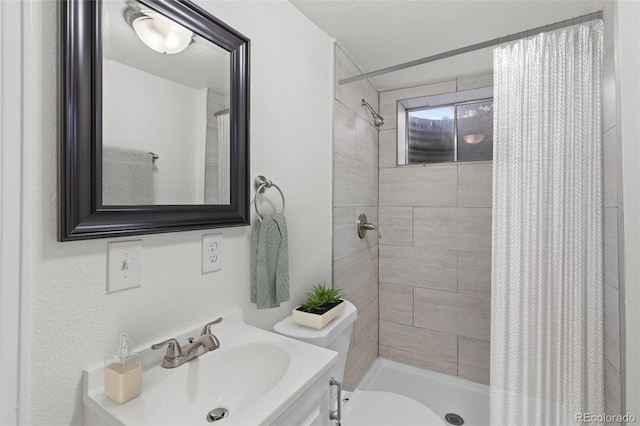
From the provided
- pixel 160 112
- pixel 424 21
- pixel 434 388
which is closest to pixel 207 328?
pixel 160 112

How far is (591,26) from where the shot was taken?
51.6 inches

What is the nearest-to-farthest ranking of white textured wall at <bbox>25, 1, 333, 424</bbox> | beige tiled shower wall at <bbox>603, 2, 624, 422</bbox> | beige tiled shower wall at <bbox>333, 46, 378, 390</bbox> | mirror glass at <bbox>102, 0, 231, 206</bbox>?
white textured wall at <bbox>25, 1, 333, 424</bbox> → mirror glass at <bbox>102, 0, 231, 206</bbox> → beige tiled shower wall at <bbox>603, 2, 624, 422</bbox> → beige tiled shower wall at <bbox>333, 46, 378, 390</bbox>

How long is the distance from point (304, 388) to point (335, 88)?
1652mm

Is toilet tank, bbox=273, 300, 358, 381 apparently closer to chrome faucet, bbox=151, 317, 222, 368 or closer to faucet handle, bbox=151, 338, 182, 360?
chrome faucet, bbox=151, 317, 222, 368

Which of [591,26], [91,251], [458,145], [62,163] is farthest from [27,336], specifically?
[458,145]

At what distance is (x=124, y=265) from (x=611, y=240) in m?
1.73

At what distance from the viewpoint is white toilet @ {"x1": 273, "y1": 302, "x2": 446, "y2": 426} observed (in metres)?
1.29

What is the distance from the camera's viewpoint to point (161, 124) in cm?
95

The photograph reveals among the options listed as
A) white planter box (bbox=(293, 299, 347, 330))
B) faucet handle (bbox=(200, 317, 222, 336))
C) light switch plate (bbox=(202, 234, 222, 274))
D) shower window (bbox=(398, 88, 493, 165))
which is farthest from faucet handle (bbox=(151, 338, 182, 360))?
shower window (bbox=(398, 88, 493, 165))

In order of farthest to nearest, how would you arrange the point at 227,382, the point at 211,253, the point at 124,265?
1. the point at 211,253
2. the point at 227,382
3. the point at 124,265

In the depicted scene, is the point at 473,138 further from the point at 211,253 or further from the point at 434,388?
the point at 211,253

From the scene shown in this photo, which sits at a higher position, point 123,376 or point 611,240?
point 611,240

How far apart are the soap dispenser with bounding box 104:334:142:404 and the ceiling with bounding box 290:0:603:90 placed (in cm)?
160

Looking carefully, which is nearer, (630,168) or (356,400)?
(630,168)
